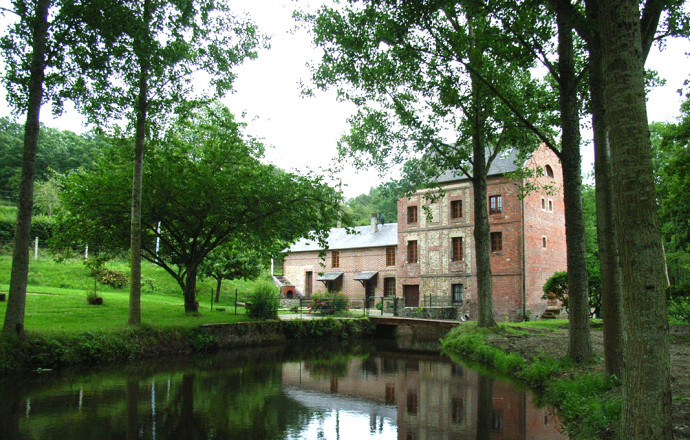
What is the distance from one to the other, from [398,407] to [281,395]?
92.9 inches

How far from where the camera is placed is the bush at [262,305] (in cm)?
1964

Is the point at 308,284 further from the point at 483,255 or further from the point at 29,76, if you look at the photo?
the point at 29,76

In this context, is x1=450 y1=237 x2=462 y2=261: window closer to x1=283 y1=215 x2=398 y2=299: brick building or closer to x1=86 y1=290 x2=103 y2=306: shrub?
x1=283 y1=215 x2=398 y2=299: brick building

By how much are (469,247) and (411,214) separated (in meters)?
4.76

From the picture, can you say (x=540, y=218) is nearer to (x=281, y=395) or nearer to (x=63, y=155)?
(x=281, y=395)

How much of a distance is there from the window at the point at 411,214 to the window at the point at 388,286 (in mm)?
4896

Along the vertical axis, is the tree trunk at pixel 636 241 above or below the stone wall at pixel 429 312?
above

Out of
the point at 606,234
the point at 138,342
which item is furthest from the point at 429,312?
the point at 606,234

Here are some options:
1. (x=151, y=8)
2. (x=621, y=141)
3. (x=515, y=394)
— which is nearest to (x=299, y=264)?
(x=151, y=8)

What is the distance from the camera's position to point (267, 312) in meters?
19.9

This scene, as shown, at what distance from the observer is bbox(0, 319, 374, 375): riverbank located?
35.0 feet

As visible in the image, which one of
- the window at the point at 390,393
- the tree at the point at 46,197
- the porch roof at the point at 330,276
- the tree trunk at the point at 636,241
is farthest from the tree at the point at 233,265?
the tree at the point at 46,197

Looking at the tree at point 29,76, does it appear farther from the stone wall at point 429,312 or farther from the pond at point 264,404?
the stone wall at point 429,312

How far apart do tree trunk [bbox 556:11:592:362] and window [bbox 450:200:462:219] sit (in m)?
19.8
